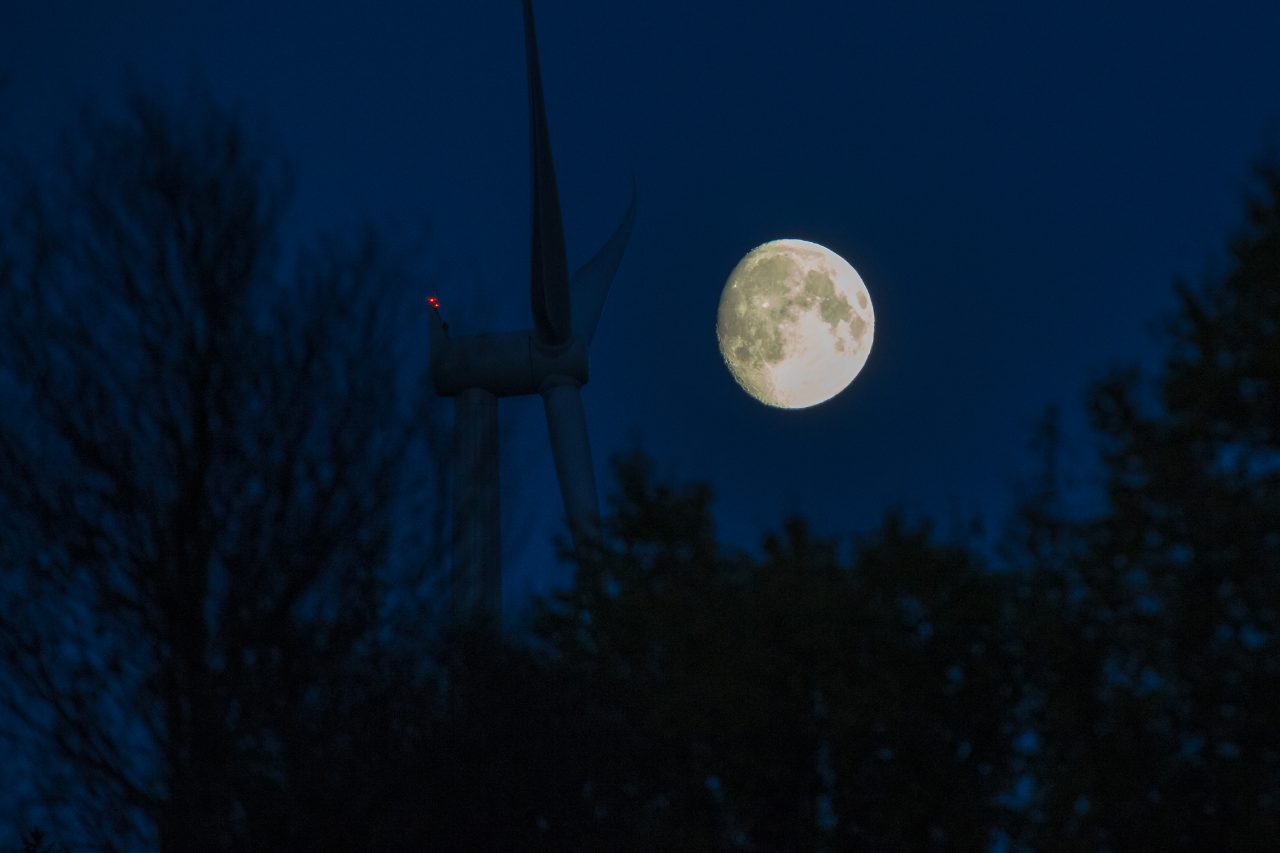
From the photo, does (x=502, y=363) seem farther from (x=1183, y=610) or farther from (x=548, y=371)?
(x=1183, y=610)

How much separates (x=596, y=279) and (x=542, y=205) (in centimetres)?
771

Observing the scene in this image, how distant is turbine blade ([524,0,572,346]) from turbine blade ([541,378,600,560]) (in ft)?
8.77

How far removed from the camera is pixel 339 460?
1055cm

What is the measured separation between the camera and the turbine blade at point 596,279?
35656 mm

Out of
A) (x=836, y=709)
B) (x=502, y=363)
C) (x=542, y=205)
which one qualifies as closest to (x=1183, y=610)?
(x=836, y=709)

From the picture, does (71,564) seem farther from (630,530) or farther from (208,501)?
(630,530)

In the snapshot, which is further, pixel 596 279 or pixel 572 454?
pixel 596 279

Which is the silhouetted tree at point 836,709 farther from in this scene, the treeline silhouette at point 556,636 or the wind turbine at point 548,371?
the wind turbine at point 548,371

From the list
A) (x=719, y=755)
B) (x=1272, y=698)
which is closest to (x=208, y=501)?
(x=1272, y=698)

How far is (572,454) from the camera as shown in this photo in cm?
3366

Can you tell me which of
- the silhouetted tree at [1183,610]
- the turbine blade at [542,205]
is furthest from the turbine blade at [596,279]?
the silhouetted tree at [1183,610]

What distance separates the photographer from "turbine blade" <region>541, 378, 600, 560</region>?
33.5 metres

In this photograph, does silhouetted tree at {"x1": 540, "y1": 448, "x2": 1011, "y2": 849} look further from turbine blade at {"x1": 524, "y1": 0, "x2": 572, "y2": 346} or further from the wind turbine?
turbine blade at {"x1": 524, "y1": 0, "x2": 572, "y2": 346}

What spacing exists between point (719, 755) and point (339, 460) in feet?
58.9
